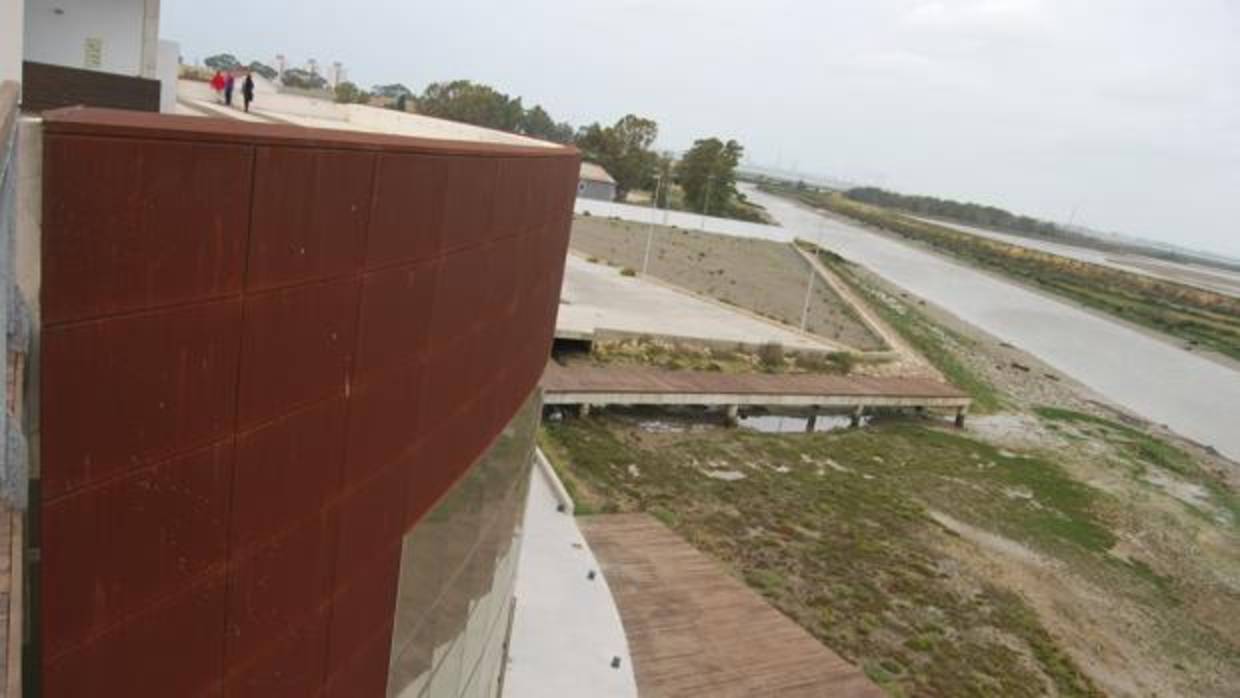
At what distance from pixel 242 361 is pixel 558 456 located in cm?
1588

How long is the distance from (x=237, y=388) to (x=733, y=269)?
4742 cm

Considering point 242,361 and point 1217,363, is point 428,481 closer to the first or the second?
point 242,361

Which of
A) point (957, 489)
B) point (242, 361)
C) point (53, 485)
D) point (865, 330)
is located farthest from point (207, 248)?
point (865, 330)

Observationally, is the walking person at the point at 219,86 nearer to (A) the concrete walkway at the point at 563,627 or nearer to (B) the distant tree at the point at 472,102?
(A) the concrete walkway at the point at 563,627

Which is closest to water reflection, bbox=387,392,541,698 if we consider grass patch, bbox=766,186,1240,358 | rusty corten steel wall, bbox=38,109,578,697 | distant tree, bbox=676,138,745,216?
rusty corten steel wall, bbox=38,109,578,697

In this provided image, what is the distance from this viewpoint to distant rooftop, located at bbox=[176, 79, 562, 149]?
7.98 m

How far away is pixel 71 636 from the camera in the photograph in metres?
2.29

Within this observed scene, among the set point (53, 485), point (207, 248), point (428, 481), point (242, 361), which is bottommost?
point (428, 481)

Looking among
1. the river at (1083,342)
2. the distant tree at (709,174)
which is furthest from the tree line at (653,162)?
the river at (1083,342)

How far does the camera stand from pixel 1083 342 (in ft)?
184

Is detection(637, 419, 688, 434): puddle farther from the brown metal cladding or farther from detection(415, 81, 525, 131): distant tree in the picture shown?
detection(415, 81, 525, 131): distant tree

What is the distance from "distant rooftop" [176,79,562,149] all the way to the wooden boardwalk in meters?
6.39

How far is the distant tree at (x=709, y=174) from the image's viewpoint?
8369cm

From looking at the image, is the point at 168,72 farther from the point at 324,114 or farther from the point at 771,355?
the point at 771,355
